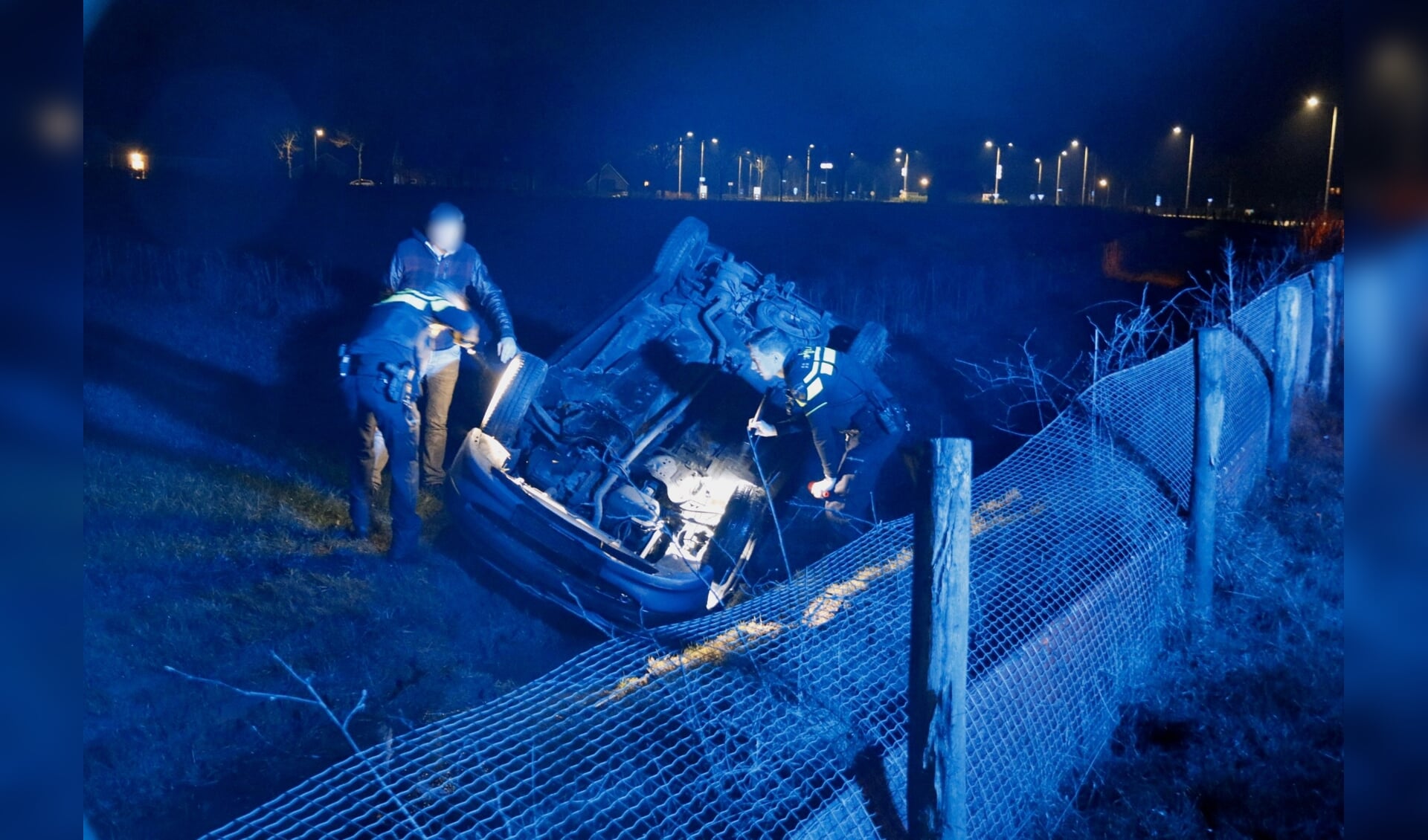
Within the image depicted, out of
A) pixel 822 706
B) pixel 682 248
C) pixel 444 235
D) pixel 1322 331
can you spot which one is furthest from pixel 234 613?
pixel 1322 331

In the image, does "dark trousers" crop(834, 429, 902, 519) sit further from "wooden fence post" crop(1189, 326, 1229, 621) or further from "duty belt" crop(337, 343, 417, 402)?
"duty belt" crop(337, 343, 417, 402)

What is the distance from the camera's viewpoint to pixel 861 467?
19.5 feet

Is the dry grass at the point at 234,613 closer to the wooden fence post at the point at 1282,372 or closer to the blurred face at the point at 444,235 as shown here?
the blurred face at the point at 444,235

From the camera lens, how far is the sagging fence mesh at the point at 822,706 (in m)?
2.53

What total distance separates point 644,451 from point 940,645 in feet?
12.9

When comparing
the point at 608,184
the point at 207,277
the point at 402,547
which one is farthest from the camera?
the point at 608,184

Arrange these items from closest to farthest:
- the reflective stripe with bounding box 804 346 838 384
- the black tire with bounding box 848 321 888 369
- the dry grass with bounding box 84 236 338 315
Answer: the reflective stripe with bounding box 804 346 838 384
the black tire with bounding box 848 321 888 369
the dry grass with bounding box 84 236 338 315

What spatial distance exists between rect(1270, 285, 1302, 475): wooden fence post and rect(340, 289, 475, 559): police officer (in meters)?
5.49

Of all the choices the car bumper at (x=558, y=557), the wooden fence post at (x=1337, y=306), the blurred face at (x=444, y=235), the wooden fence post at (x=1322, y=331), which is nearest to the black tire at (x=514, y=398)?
the car bumper at (x=558, y=557)

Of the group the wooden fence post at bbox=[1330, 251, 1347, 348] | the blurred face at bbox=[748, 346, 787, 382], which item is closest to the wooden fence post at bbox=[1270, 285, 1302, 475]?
the wooden fence post at bbox=[1330, 251, 1347, 348]

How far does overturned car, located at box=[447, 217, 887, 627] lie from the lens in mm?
4867

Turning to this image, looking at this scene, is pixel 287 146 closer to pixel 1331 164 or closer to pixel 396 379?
pixel 396 379

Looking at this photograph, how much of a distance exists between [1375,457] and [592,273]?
14.6 m

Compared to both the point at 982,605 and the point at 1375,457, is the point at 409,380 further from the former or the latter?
the point at 1375,457
